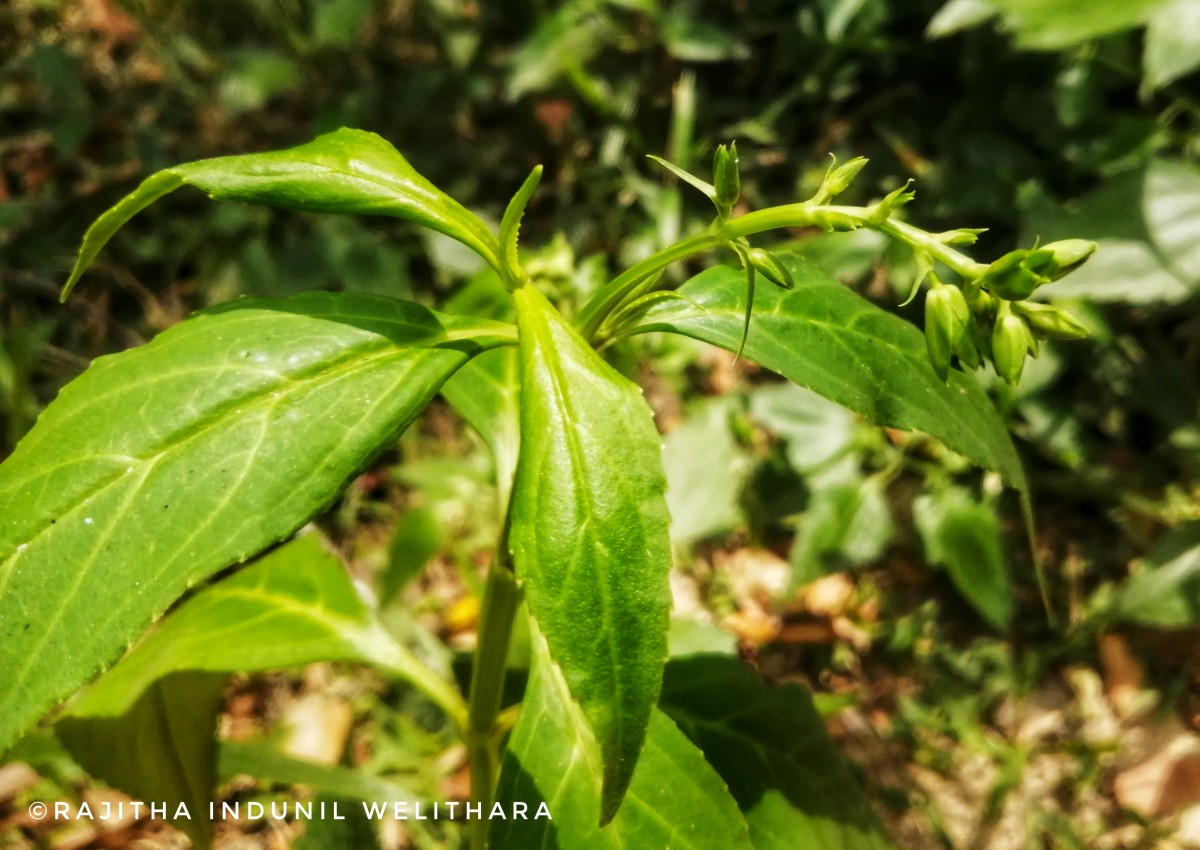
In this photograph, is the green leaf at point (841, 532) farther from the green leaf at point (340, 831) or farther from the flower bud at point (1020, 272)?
the flower bud at point (1020, 272)

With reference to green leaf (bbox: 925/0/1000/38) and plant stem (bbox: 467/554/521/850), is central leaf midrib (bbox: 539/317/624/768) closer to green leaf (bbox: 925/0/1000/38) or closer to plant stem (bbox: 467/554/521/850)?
plant stem (bbox: 467/554/521/850)

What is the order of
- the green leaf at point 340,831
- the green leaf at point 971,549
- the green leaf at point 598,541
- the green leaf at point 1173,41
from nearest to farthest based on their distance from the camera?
the green leaf at point 598,541 → the green leaf at point 340,831 → the green leaf at point 1173,41 → the green leaf at point 971,549

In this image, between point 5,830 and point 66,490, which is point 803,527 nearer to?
point 66,490

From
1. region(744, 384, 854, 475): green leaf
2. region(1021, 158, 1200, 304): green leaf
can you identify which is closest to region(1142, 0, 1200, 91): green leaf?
region(1021, 158, 1200, 304): green leaf

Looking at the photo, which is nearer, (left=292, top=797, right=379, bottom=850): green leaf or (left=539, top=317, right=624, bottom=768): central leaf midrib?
(left=539, top=317, right=624, bottom=768): central leaf midrib

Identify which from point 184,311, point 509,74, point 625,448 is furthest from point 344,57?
point 625,448

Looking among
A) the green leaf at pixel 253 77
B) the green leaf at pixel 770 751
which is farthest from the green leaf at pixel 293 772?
the green leaf at pixel 253 77

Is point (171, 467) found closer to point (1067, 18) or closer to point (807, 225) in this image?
point (807, 225)

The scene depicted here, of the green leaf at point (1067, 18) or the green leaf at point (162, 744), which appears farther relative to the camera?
the green leaf at point (1067, 18)
